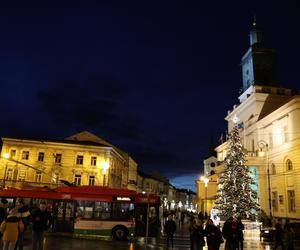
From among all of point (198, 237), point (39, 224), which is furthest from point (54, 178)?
point (198, 237)

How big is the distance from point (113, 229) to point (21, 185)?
3668cm

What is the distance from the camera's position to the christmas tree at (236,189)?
35562mm

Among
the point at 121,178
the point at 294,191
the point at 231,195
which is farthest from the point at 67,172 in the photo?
the point at 294,191

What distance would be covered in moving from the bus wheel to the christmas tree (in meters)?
15.9

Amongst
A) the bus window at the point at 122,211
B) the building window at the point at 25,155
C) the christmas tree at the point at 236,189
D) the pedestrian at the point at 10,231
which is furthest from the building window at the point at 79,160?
the pedestrian at the point at 10,231

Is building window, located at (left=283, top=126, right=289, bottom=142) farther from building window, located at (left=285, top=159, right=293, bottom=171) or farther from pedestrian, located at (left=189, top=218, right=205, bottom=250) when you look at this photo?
pedestrian, located at (left=189, top=218, right=205, bottom=250)

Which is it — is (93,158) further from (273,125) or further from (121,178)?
(273,125)

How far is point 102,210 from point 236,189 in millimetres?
17545

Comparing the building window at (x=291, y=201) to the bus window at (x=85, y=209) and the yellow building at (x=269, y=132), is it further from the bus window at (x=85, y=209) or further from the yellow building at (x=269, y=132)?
the bus window at (x=85, y=209)

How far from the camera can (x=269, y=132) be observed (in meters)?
45.7

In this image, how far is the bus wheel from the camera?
23109 mm

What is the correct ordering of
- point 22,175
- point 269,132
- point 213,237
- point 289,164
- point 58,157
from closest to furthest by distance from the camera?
1. point 213,237
2. point 289,164
3. point 269,132
4. point 22,175
5. point 58,157

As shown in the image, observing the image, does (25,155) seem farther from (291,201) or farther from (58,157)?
(291,201)

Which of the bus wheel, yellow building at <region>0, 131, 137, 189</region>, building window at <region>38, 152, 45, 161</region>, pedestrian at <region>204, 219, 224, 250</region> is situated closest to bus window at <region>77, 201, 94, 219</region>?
the bus wheel
